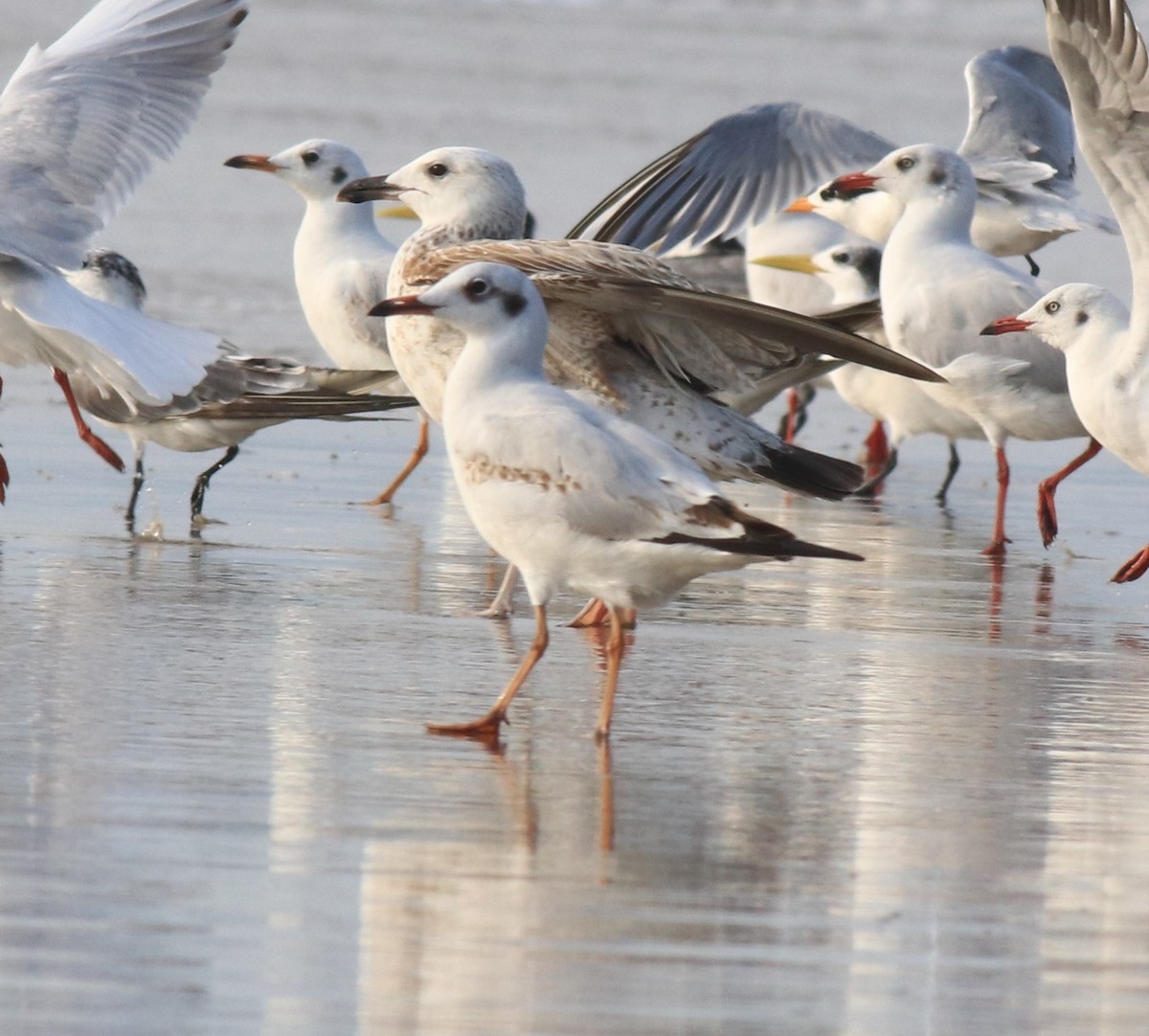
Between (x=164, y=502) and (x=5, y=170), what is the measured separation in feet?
4.27

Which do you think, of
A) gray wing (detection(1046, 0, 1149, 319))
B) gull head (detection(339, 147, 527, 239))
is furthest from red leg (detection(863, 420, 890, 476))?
gull head (detection(339, 147, 527, 239))

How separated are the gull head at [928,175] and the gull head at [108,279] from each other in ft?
10.2

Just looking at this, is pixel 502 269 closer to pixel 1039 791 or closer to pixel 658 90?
pixel 1039 791

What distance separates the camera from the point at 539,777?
5.24 meters

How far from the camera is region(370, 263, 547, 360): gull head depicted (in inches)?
233

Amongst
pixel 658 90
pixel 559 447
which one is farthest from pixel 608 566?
pixel 658 90

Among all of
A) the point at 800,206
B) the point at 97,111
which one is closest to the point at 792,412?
the point at 800,206

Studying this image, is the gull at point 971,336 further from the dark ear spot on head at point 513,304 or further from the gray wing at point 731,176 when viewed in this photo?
the dark ear spot on head at point 513,304

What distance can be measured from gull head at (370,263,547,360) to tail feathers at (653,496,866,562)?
2.47 feet

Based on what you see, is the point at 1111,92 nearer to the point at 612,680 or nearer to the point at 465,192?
the point at 465,192

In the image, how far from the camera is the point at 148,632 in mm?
6594

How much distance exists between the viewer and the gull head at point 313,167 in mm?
10641

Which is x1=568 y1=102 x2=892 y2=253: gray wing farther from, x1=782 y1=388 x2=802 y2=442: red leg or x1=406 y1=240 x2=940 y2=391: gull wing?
x1=406 y1=240 x2=940 y2=391: gull wing

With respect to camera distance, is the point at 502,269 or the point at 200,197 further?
the point at 200,197
